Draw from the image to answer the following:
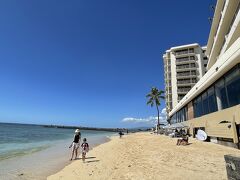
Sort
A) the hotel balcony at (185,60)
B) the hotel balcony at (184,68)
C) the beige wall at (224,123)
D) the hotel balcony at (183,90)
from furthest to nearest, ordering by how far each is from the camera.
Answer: the hotel balcony at (185,60) < the hotel balcony at (184,68) < the hotel balcony at (183,90) < the beige wall at (224,123)

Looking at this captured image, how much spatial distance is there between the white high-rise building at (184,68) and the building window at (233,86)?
50.4 m

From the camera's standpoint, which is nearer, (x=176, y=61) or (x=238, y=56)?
(x=238, y=56)

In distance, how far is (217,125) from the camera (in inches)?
697

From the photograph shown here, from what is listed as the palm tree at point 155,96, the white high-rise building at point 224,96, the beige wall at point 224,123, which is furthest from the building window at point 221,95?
the palm tree at point 155,96

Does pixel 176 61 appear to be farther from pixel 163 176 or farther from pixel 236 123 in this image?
pixel 163 176

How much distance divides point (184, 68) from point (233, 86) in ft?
178

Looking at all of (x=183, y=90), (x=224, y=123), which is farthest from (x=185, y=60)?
(x=224, y=123)

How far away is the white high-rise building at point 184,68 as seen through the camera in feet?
216

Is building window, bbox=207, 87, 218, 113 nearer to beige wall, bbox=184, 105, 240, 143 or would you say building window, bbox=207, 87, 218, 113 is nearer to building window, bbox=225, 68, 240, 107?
beige wall, bbox=184, 105, 240, 143

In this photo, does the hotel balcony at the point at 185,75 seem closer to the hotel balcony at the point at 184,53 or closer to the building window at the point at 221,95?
the hotel balcony at the point at 184,53

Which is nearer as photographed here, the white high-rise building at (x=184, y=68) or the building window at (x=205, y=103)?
the building window at (x=205, y=103)

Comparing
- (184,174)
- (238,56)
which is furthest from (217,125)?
(184,174)

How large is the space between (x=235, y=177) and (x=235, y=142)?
468 inches

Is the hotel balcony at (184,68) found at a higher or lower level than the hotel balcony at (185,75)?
higher
